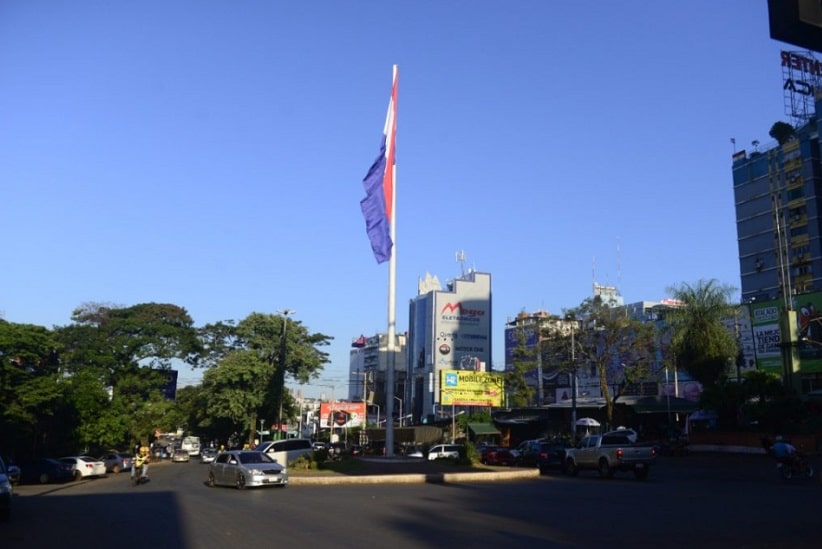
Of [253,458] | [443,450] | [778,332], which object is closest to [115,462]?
[443,450]

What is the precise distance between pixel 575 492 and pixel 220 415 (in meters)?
42.8

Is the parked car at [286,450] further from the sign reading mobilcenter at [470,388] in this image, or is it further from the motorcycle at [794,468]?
the sign reading mobilcenter at [470,388]

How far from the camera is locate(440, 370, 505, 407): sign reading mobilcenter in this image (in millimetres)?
65875

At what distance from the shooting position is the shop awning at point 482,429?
6756cm

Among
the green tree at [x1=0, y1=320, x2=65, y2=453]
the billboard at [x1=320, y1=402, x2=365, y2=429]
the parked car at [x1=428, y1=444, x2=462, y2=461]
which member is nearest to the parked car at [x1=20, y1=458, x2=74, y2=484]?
the green tree at [x1=0, y1=320, x2=65, y2=453]

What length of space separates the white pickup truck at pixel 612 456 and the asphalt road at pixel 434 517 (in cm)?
439

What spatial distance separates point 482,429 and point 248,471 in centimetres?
4498

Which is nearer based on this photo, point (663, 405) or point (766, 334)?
point (663, 405)

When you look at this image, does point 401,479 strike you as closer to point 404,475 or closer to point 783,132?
point 404,475

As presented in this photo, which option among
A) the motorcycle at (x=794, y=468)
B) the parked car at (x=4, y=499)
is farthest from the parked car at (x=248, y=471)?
the motorcycle at (x=794, y=468)

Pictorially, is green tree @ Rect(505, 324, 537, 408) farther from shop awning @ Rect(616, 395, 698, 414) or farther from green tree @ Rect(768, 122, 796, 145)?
green tree @ Rect(768, 122, 796, 145)

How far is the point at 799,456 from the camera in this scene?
27797mm

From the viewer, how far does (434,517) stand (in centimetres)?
1570

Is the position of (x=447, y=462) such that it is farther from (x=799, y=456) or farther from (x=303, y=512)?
(x=303, y=512)
